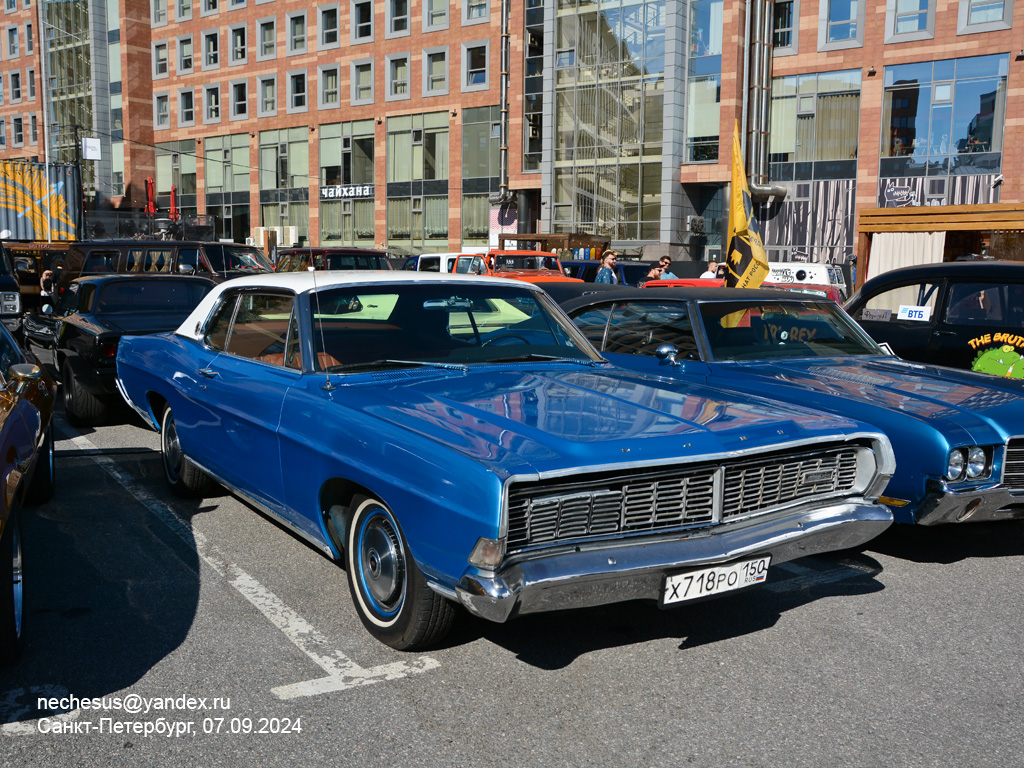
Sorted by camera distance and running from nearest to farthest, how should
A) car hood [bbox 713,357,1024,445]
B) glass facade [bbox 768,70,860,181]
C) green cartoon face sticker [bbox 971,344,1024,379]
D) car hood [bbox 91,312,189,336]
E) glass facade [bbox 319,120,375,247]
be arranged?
1. car hood [bbox 713,357,1024,445]
2. green cartoon face sticker [bbox 971,344,1024,379]
3. car hood [bbox 91,312,189,336]
4. glass facade [bbox 768,70,860,181]
5. glass facade [bbox 319,120,375,247]

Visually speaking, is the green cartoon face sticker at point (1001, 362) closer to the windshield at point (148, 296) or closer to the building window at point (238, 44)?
the windshield at point (148, 296)

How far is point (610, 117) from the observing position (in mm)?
35500

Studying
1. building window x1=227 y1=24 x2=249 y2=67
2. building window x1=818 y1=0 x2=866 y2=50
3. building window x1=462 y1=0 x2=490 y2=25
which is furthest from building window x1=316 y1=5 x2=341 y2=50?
building window x1=818 y1=0 x2=866 y2=50

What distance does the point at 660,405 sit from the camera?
4121mm

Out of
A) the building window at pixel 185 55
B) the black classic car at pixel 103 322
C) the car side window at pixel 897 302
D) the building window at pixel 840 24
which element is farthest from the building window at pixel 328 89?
the car side window at pixel 897 302

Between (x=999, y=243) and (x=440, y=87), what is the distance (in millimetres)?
29002

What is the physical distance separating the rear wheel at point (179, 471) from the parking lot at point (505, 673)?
30.7 inches

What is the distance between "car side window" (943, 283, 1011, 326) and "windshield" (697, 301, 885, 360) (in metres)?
1.53

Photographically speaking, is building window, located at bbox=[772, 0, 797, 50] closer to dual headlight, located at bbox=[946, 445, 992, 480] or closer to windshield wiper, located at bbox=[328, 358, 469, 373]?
dual headlight, located at bbox=[946, 445, 992, 480]

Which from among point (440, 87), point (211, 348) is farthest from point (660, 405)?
point (440, 87)

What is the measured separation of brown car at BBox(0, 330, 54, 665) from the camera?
11.3ft

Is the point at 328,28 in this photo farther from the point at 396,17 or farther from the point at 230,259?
the point at 230,259

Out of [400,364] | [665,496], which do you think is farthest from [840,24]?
[665,496]

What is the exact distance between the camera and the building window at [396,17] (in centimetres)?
4181
